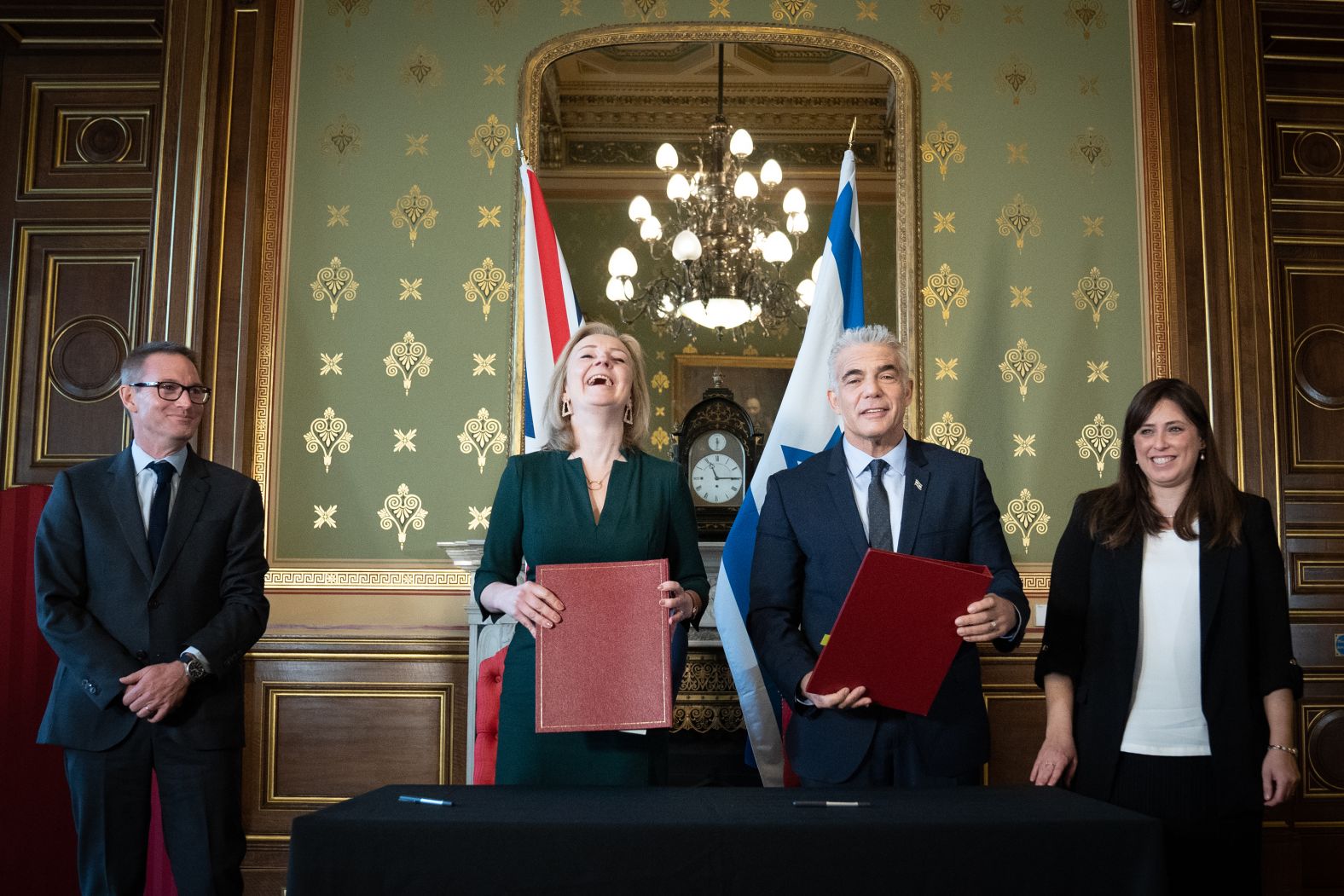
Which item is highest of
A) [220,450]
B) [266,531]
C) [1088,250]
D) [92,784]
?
[1088,250]

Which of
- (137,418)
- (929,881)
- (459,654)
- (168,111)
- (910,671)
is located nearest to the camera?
(929,881)

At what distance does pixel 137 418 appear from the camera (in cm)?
Answer: 258

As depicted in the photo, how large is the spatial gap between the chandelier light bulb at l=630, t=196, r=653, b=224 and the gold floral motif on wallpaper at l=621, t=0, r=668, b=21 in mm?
691

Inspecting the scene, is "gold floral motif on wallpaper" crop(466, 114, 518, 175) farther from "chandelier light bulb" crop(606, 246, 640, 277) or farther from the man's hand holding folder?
the man's hand holding folder

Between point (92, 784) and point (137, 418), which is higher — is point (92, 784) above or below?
below

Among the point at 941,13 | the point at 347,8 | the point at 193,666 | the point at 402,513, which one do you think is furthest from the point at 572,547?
the point at 941,13

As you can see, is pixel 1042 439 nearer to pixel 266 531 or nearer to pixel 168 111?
pixel 266 531

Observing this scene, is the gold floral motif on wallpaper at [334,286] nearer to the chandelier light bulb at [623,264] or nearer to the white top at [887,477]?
the chandelier light bulb at [623,264]

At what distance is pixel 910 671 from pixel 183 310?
9.93 ft

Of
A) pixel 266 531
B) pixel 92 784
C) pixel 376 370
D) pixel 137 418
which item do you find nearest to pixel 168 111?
pixel 376 370

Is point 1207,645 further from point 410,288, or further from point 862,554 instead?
point 410,288

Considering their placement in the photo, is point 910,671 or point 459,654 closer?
point 910,671

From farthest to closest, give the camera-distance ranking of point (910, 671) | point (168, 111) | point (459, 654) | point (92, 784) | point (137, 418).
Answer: point (168, 111) < point (459, 654) < point (137, 418) < point (92, 784) < point (910, 671)

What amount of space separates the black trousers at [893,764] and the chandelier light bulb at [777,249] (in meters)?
2.23
